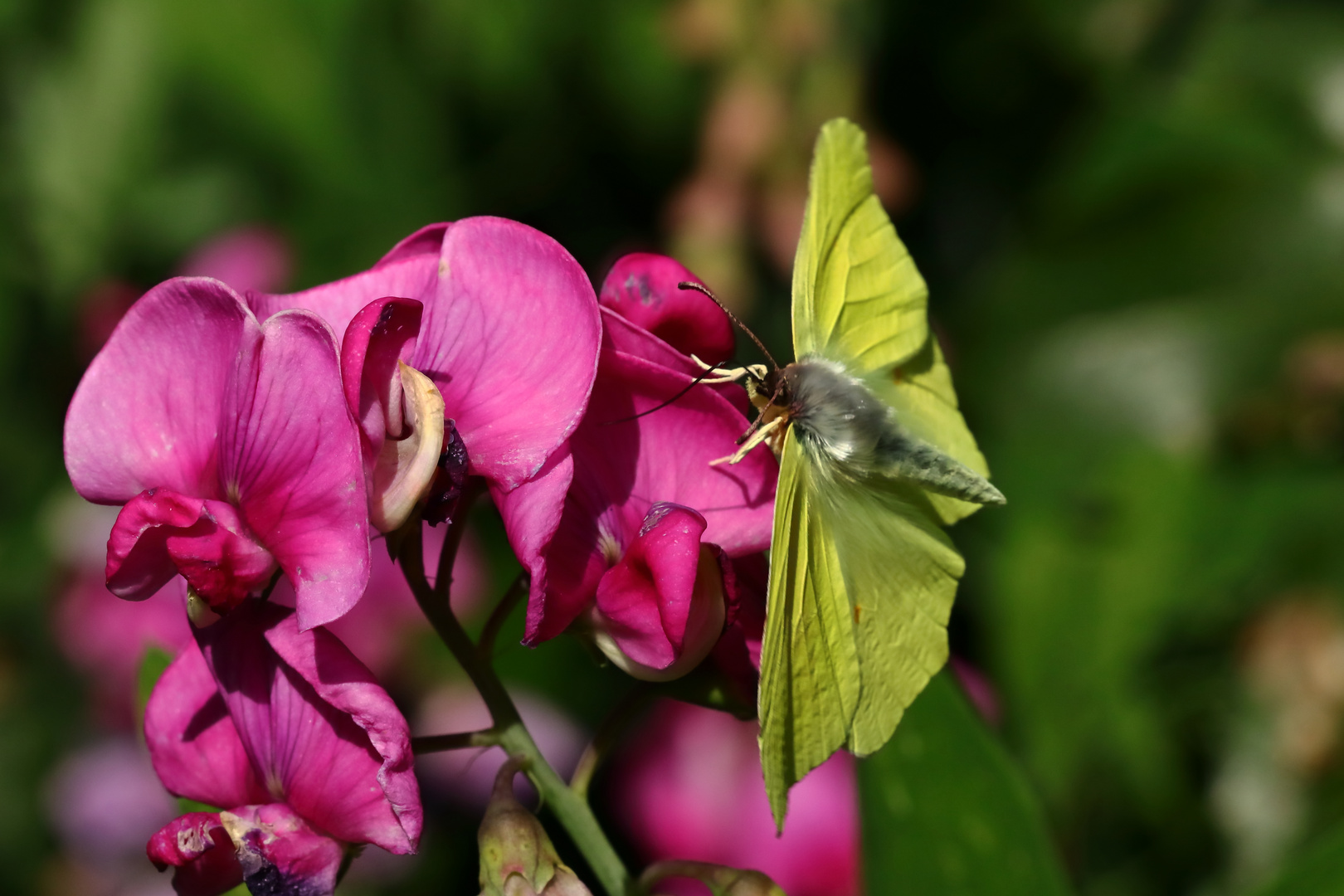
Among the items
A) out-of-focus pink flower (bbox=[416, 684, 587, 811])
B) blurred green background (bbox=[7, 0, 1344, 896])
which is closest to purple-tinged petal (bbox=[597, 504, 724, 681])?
out-of-focus pink flower (bbox=[416, 684, 587, 811])

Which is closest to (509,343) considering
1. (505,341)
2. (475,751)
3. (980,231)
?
(505,341)

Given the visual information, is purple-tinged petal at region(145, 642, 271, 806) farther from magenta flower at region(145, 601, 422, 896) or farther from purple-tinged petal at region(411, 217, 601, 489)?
purple-tinged petal at region(411, 217, 601, 489)

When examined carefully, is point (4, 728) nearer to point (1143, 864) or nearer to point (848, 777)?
point (848, 777)

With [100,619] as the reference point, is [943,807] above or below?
above

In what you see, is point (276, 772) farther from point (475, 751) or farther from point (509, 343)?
point (475, 751)

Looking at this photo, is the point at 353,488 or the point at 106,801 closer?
the point at 353,488

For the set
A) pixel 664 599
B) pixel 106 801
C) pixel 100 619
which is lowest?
pixel 106 801

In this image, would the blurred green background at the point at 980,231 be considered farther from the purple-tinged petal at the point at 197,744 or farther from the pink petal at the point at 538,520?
the pink petal at the point at 538,520

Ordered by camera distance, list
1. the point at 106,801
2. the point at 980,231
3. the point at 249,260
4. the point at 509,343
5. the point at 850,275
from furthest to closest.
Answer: the point at 980,231
the point at 249,260
the point at 106,801
the point at 850,275
the point at 509,343
